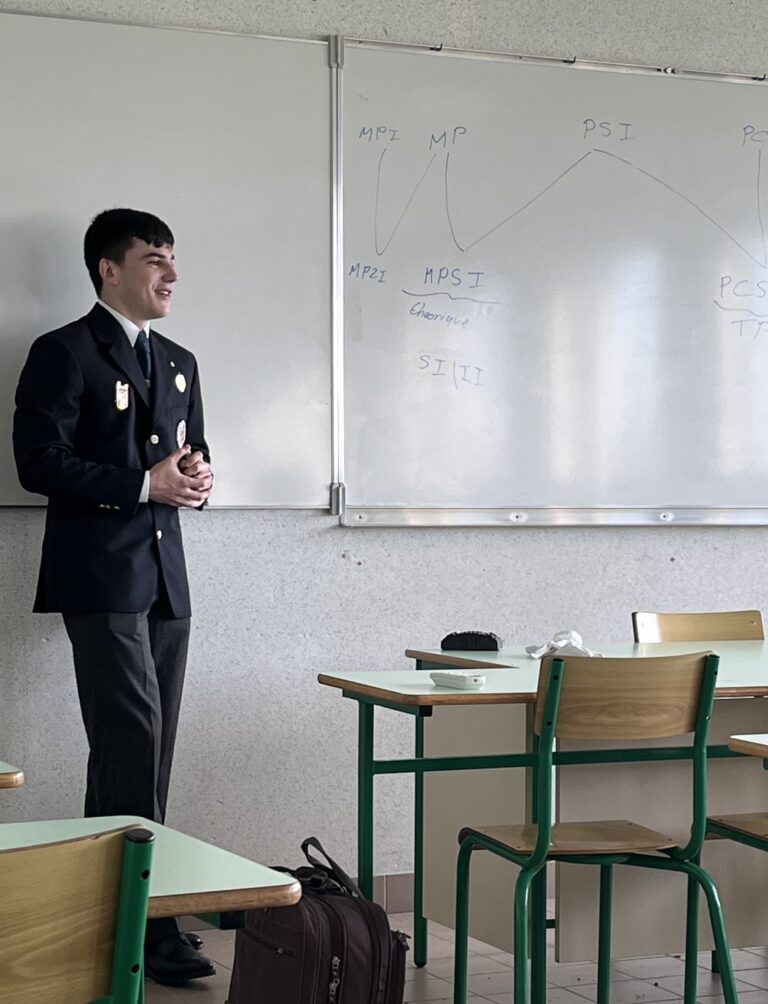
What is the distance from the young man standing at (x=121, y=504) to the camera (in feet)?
10.7

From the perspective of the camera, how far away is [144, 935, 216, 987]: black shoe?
3.33 m

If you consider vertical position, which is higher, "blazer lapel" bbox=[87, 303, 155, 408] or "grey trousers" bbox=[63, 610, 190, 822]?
"blazer lapel" bbox=[87, 303, 155, 408]

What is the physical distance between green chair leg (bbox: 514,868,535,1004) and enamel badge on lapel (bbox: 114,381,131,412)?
1.50 metres

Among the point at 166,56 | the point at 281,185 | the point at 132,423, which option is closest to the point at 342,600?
the point at 132,423

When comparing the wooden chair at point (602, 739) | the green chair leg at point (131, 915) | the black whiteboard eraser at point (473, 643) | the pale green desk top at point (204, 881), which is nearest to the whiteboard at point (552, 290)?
the black whiteboard eraser at point (473, 643)

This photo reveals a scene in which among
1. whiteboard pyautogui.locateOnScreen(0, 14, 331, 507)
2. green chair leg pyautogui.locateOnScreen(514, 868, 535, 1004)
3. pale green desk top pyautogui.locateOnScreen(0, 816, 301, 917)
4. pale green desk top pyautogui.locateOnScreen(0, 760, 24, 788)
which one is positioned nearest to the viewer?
pale green desk top pyautogui.locateOnScreen(0, 816, 301, 917)

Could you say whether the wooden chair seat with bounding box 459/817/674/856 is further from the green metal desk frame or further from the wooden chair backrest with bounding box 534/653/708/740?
the wooden chair backrest with bounding box 534/653/708/740

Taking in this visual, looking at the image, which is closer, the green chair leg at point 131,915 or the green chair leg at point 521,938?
the green chair leg at point 131,915

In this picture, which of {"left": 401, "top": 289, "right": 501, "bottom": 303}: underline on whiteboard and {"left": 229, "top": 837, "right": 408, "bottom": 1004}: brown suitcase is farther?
{"left": 401, "top": 289, "right": 501, "bottom": 303}: underline on whiteboard

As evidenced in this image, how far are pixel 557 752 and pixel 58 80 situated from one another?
2186 mm

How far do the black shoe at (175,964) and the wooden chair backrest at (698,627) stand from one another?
1378 millimetres

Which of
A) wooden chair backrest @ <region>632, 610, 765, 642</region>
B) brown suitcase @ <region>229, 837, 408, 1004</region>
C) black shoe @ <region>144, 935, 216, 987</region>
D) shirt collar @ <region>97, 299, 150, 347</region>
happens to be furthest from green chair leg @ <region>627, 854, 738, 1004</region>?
shirt collar @ <region>97, 299, 150, 347</region>

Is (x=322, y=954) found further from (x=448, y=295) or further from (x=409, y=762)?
(x=448, y=295)

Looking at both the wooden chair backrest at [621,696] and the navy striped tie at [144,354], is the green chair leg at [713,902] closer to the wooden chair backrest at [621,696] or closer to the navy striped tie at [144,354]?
the wooden chair backrest at [621,696]
